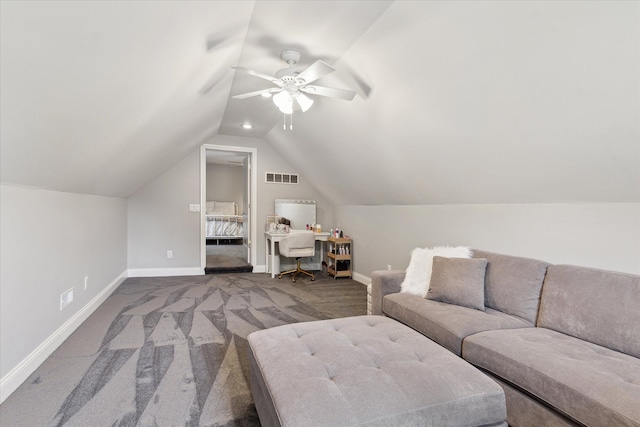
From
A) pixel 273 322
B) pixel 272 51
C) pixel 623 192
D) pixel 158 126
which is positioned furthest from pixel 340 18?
pixel 273 322

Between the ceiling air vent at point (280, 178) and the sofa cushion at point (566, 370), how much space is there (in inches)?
180

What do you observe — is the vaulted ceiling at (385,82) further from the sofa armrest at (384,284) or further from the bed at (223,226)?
the bed at (223,226)

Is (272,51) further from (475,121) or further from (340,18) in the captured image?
(475,121)

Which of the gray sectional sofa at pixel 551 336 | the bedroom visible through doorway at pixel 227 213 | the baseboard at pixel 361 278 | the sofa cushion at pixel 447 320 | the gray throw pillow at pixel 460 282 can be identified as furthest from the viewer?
the bedroom visible through doorway at pixel 227 213

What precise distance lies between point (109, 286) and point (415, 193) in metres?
4.05

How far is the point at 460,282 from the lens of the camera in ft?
8.11

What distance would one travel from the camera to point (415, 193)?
3639mm

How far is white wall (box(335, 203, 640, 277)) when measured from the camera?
212cm

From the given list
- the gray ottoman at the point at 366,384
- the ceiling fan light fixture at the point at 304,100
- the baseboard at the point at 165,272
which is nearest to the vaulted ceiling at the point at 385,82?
the ceiling fan light fixture at the point at 304,100

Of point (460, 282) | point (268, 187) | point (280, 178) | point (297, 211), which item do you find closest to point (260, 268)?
point (297, 211)

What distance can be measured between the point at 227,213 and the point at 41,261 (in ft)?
23.9

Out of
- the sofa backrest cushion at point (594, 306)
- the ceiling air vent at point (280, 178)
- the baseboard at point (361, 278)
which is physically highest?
the ceiling air vent at point (280, 178)

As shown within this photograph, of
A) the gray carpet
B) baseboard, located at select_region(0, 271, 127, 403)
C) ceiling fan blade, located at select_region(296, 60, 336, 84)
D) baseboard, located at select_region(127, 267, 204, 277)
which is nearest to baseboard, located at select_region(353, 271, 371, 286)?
the gray carpet

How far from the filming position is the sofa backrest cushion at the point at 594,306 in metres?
1.69
